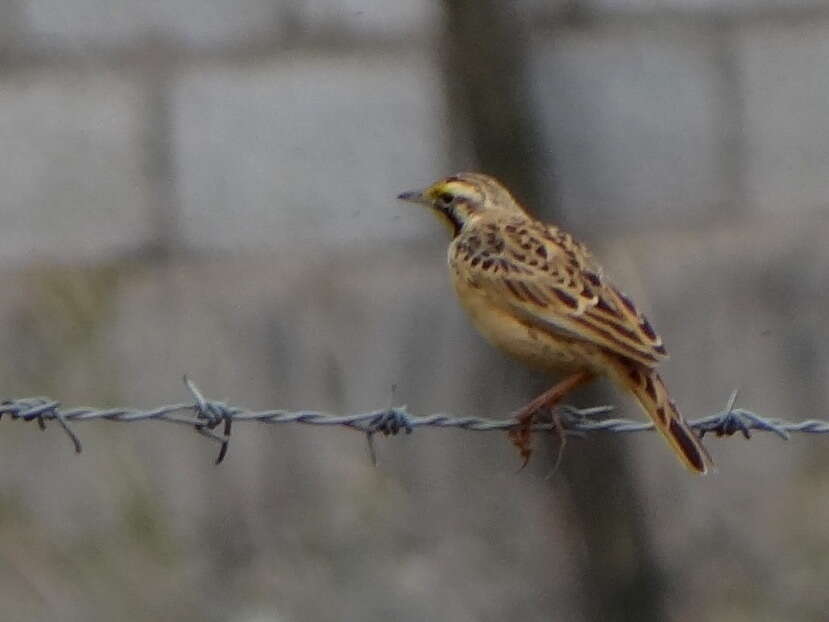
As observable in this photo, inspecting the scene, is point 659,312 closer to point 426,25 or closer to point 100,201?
point 426,25

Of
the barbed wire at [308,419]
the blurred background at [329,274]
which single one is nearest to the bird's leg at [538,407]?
the barbed wire at [308,419]

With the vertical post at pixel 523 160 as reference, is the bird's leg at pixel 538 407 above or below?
below

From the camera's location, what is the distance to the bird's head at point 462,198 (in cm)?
815

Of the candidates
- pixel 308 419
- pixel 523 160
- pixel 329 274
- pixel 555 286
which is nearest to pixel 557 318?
pixel 555 286

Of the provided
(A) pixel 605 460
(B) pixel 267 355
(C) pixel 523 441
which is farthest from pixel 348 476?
(C) pixel 523 441

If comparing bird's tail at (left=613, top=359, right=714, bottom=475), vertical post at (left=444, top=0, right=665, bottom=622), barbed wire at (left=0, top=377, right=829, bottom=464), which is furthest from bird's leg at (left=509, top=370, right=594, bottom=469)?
vertical post at (left=444, top=0, right=665, bottom=622)

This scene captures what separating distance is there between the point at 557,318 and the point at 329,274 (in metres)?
2.81

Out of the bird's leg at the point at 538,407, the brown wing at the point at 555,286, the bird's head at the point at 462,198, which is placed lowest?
the bird's leg at the point at 538,407

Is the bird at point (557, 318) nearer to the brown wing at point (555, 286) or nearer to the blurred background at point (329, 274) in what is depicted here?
the brown wing at point (555, 286)

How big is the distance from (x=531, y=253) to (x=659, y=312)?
2392mm

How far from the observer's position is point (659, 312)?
10.0 m

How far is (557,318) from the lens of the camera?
734 cm

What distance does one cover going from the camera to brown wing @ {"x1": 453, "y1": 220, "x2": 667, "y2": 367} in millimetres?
7238

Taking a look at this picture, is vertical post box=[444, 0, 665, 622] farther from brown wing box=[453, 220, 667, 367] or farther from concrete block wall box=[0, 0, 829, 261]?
brown wing box=[453, 220, 667, 367]
